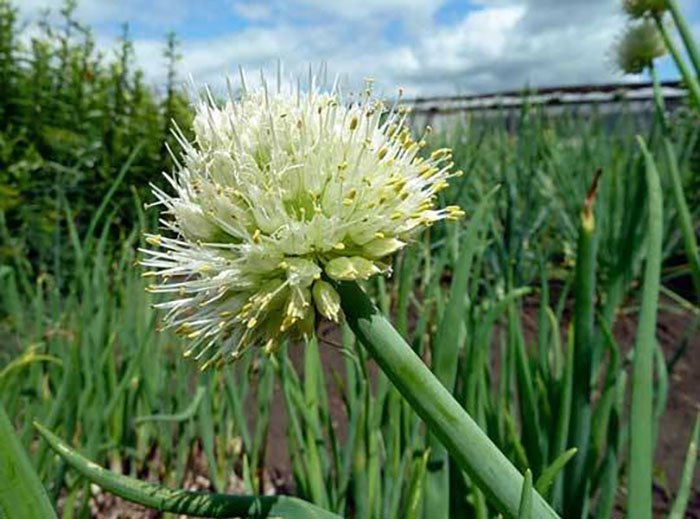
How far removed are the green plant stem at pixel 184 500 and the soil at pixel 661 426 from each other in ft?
2.34

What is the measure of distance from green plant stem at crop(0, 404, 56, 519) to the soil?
818 mm

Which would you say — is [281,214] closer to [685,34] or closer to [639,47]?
[685,34]

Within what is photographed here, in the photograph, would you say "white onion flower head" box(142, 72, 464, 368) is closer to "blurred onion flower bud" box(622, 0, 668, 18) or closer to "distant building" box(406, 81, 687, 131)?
"blurred onion flower bud" box(622, 0, 668, 18)

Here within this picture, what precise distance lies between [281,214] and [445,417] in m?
0.18

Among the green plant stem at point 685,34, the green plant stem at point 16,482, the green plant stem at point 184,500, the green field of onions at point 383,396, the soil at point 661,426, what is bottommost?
the soil at point 661,426

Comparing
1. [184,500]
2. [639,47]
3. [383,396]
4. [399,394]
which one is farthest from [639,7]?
[184,500]

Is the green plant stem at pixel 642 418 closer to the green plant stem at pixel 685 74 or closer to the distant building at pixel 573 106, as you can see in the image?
the green plant stem at pixel 685 74

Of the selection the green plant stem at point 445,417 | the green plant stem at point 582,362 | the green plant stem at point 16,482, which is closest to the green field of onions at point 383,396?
the green plant stem at point 582,362

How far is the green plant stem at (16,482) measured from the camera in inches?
19.7

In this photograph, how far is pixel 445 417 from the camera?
1.68 ft

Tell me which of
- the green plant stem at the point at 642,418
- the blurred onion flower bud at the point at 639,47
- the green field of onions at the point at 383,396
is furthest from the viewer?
the blurred onion flower bud at the point at 639,47

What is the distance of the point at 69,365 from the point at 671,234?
239 centimetres

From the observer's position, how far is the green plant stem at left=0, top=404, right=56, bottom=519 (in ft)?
1.64

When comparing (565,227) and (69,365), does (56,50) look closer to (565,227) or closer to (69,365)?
(565,227)
